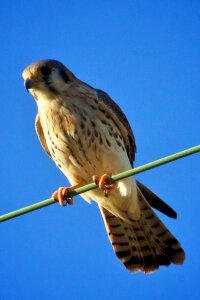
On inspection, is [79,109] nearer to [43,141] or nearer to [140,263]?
[43,141]

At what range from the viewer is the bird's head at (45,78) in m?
5.29

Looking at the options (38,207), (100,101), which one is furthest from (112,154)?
(38,207)

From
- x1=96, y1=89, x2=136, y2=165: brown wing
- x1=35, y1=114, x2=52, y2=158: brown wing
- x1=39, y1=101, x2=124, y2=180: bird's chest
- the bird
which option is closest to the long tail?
the bird

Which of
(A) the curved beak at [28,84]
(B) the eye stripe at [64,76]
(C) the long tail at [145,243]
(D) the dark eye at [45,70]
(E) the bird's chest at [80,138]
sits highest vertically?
(D) the dark eye at [45,70]

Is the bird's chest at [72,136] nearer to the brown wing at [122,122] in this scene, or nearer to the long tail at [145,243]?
the brown wing at [122,122]

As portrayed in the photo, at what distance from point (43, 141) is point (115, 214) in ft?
3.39

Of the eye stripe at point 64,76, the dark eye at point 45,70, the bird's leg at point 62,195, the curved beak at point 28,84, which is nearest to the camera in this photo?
the bird's leg at point 62,195

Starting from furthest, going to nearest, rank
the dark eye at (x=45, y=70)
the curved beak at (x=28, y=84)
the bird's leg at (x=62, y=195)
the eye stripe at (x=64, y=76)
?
the eye stripe at (x=64, y=76)
the dark eye at (x=45, y=70)
the curved beak at (x=28, y=84)
the bird's leg at (x=62, y=195)

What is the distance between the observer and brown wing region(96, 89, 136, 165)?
17.4 feet


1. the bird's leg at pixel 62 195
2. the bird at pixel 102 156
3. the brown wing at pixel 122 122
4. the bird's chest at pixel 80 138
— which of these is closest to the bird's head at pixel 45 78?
the bird at pixel 102 156

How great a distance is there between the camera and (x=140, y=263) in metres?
5.62

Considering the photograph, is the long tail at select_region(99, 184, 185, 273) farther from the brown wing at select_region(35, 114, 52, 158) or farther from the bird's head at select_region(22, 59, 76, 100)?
the bird's head at select_region(22, 59, 76, 100)

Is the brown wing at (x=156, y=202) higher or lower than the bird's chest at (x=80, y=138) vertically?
lower

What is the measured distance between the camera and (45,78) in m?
5.37
